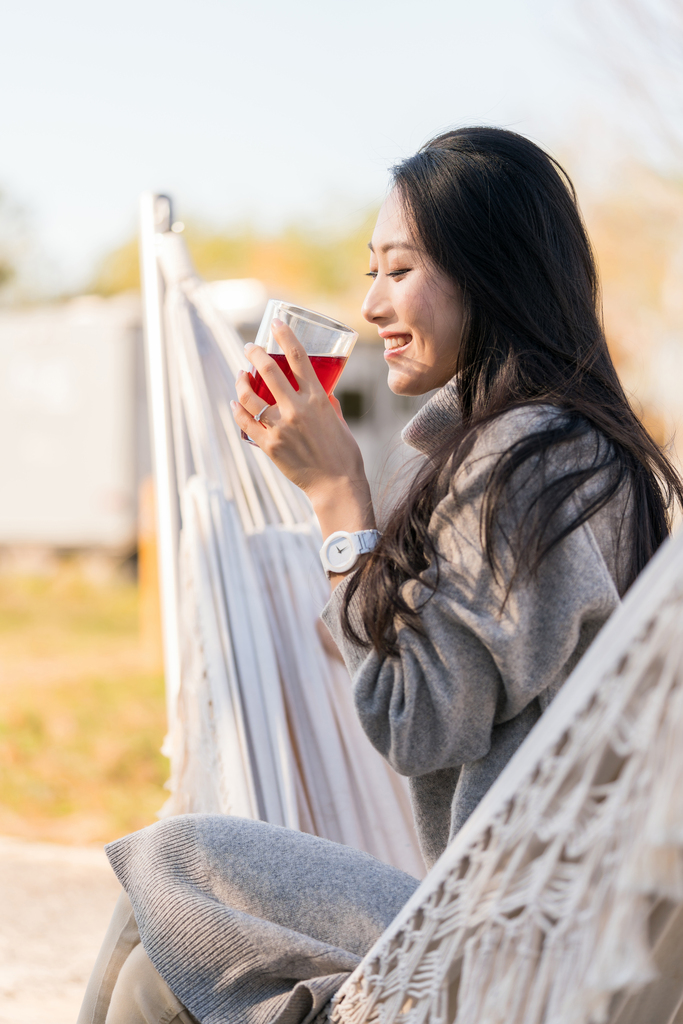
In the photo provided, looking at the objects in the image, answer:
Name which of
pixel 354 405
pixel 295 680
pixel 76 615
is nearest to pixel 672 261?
pixel 354 405

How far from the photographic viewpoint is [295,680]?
5.74 ft

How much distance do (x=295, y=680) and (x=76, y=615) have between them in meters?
5.88

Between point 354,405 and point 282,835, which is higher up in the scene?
point 282,835

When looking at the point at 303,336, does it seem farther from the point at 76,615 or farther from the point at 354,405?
the point at 354,405

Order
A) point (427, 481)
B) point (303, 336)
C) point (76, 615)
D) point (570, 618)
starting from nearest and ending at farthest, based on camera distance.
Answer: point (570, 618) → point (427, 481) → point (303, 336) → point (76, 615)

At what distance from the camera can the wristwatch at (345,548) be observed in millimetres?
1071

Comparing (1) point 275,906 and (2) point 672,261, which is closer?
(1) point 275,906

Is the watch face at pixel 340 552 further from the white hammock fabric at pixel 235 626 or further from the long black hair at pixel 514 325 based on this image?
the white hammock fabric at pixel 235 626

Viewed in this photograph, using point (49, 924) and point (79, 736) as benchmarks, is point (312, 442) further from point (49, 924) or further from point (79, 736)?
point (79, 736)

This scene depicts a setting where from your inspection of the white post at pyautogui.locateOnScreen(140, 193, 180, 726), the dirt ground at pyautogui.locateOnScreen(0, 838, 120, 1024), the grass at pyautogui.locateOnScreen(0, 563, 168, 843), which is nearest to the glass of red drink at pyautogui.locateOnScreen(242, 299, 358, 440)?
the white post at pyautogui.locateOnScreen(140, 193, 180, 726)

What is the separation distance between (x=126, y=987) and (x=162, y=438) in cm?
134

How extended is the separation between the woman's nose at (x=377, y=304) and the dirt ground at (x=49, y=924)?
1.39m

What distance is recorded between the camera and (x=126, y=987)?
997 mm

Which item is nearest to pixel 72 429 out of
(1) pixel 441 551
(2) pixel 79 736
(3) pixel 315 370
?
(2) pixel 79 736
